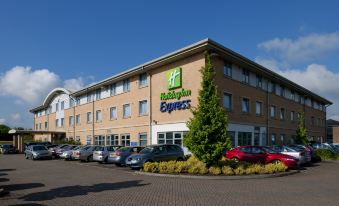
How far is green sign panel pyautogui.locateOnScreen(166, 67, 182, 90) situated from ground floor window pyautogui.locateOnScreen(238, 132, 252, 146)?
21.7 ft

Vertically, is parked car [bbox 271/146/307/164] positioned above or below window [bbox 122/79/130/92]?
below

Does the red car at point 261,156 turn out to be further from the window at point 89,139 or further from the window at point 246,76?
the window at point 89,139

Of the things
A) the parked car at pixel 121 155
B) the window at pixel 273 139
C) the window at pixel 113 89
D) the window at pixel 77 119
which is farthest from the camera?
the window at pixel 77 119

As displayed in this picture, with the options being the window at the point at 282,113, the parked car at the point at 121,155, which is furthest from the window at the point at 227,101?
the window at the point at 282,113

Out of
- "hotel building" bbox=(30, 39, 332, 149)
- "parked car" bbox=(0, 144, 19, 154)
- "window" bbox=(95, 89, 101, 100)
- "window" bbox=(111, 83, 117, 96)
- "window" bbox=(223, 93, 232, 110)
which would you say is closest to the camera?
"hotel building" bbox=(30, 39, 332, 149)

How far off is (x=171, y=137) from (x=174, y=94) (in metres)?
3.54

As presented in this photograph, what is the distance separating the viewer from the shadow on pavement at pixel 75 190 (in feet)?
36.1

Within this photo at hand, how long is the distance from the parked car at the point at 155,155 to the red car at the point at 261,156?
3.51 metres

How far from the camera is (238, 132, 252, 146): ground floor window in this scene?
28.8 meters

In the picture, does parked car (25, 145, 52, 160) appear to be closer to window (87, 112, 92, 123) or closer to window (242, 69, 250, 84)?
window (87, 112, 92, 123)

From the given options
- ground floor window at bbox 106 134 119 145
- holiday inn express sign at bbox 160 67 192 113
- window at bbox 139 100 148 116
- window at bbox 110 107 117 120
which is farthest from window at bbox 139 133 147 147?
window at bbox 110 107 117 120

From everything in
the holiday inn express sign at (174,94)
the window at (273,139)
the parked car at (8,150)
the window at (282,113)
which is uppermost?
the holiday inn express sign at (174,94)

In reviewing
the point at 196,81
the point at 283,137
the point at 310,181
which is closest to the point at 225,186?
the point at 310,181

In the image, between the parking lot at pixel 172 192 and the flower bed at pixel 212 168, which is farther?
the flower bed at pixel 212 168
